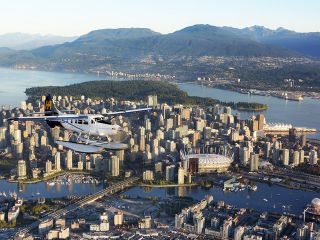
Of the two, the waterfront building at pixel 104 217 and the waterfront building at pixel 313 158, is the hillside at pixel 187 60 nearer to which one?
the waterfront building at pixel 313 158

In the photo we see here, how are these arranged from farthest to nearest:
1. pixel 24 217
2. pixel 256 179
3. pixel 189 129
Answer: pixel 189 129
pixel 256 179
pixel 24 217

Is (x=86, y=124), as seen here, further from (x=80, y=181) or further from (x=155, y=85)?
(x=155, y=85)

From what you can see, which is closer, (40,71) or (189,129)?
(189,129)

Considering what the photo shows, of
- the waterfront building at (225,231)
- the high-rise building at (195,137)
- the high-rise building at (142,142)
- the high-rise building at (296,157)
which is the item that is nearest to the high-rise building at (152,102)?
the high-rise building at (195,137)

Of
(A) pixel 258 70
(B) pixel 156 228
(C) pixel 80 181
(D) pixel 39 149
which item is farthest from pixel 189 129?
(A) pixel 258 70

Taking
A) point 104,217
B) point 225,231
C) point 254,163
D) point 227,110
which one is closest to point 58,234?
point 104,217

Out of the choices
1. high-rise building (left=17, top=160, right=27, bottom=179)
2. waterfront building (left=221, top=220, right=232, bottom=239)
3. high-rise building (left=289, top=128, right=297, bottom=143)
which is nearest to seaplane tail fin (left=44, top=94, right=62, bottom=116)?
waterfront building (left=221, top=220, right=232, bottom=239)

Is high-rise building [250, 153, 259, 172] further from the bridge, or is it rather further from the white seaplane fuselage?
the white seaplane fuselage
